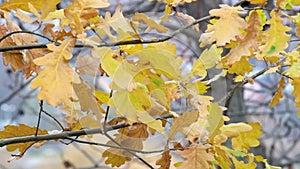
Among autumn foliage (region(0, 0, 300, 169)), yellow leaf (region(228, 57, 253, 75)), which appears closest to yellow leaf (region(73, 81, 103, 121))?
autumn foliage (region(0, 0, 300, 169))

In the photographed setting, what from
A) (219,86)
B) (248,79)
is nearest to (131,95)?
(248,79)

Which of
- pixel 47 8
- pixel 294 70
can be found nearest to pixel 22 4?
pixel 47 8

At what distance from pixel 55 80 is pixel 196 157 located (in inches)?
6.3

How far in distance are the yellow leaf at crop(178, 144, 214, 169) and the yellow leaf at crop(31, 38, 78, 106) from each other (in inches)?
5.3

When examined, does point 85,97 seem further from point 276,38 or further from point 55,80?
point 276,38

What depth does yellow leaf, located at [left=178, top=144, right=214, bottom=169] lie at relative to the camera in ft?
1.56

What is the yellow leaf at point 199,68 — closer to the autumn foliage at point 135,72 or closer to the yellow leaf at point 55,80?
the autumn foliage at point 135,72

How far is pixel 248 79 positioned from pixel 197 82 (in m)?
0.12

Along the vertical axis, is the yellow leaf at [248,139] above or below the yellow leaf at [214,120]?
below

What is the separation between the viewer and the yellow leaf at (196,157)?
1.56 ft

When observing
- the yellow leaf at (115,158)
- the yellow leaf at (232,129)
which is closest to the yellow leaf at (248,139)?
the yellow leaf at (232,129)

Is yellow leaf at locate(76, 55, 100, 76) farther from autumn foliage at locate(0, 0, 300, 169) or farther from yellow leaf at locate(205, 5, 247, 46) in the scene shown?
yellow leaf at locate(205, 5, 247, 46)

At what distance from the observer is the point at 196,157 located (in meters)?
0.48

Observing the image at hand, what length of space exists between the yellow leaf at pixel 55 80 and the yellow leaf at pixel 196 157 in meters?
0.13
